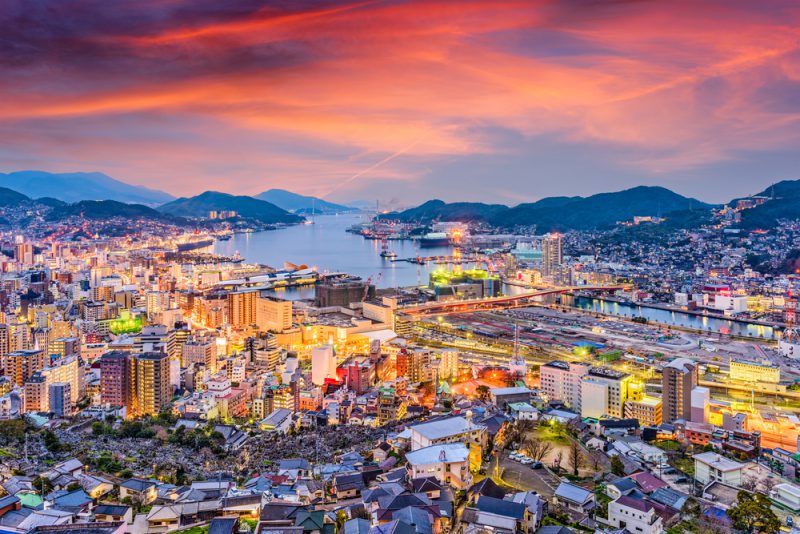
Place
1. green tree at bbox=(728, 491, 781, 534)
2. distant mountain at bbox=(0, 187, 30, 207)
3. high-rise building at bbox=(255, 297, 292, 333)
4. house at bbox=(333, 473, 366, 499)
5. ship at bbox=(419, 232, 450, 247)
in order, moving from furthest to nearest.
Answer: distant mountain at bbox=(0, 187, 30, 207), ship at bbox=(419, 232, 450, 247), high-rise building at bbox=(255, 297, 292, 333), house at bbox=(333, 473, 366, 499), green tree at bbox=(728, 491, 781, 534)

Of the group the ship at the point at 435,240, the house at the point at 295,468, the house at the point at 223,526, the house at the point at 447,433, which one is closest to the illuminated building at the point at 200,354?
the house at the point at 295,468

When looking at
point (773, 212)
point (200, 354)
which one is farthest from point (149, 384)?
point (773, 212)

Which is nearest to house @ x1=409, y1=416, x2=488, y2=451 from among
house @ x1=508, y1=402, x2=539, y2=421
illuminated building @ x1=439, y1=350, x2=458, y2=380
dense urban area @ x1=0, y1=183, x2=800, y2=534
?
dense urban area @ x1=0, y1=183, x2=800, y2=534

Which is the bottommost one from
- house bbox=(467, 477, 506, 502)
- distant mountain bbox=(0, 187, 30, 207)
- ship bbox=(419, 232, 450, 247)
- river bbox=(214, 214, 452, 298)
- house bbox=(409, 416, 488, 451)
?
house bbox=(467, 477, 506, 502)

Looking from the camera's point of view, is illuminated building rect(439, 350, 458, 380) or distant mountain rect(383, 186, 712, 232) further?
distant mountain rect(383, 186, 712, 232)

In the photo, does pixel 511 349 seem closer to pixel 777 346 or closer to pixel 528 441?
pixel 777 346

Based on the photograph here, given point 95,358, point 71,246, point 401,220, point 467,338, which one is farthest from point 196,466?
point 401,220

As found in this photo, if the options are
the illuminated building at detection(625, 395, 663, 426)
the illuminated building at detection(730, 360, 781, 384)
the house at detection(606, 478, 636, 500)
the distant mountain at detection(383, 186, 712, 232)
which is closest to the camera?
the house at detection(606, 478, 636, 500)

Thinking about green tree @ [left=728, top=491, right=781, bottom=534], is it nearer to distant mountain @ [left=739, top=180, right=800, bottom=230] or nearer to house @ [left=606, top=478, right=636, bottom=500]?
house @ [left=606, top=478, right=636, bottom=500]

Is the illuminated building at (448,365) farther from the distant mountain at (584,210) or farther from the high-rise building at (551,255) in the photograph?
the distant mountain at (584,210)
